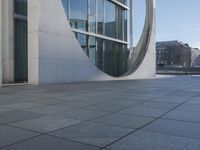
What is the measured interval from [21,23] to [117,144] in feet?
55.2

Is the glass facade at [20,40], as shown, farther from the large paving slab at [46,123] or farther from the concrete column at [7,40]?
the large paving slab at [46,123]

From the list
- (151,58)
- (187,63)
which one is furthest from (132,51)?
(187,63)

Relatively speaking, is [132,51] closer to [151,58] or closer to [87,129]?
[151,58]

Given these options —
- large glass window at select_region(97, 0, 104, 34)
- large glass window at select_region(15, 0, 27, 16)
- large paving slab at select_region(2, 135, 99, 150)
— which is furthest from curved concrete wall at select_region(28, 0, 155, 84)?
large paving slab at select_region(2, 135, 99, 150)

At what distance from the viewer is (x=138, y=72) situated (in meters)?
31.9

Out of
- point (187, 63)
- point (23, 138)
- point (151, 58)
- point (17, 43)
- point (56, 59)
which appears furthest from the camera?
point (187, 63)

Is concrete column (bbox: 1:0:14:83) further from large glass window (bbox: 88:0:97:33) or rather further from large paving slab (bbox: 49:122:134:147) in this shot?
large paving slab (bbox: 49:122:134:147)

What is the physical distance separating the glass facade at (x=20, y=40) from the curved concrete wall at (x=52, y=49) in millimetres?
2830

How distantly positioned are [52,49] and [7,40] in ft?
11.1

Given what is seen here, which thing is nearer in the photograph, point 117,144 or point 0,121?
point 117,144

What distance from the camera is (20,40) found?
1869 cm

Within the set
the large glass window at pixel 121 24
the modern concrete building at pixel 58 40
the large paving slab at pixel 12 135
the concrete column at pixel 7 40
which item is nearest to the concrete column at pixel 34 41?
the modern concrete building at pixel 58 40

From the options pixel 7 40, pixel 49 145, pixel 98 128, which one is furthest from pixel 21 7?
pixel 49 145

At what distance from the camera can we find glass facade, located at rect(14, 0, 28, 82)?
18.4 m
